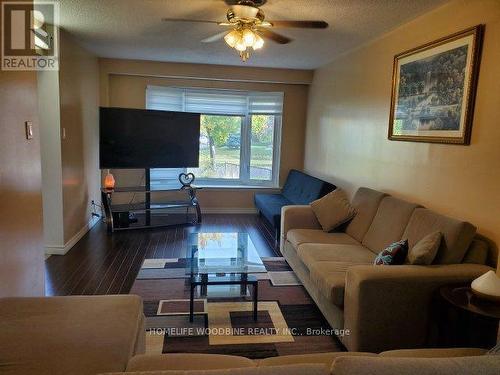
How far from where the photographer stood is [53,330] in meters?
1.66

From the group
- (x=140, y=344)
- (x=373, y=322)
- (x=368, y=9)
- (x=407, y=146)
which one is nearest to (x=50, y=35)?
(x=368, y=9)

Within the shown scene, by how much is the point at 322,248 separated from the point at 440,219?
37.0 inches

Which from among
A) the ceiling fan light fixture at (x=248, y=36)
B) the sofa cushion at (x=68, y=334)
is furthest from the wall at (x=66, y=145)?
the sofa cushion at (x=68, y=334)

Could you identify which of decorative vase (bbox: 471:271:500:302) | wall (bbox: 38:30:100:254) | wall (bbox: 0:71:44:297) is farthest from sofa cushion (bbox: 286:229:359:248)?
wall (bbox: 38:30:100:254)

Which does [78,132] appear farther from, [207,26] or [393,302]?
[393,302]

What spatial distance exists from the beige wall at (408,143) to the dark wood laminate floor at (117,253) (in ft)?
4.87

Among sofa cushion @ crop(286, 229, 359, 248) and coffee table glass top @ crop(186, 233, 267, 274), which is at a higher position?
sofa cushion @ crop(286, 229, 359, 248)

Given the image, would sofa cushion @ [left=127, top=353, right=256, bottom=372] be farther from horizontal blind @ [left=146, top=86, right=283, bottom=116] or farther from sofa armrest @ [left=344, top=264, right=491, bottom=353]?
horizontal blind @ [left=146, top=86, right=283, bottom=116]

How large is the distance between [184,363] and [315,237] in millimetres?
2263

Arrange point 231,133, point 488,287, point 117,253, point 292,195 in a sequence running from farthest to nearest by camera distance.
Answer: point 231,133 < point 292,195 < point 117,253 < point 488,287

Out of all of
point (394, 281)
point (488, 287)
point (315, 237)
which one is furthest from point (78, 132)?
point (488, 287)

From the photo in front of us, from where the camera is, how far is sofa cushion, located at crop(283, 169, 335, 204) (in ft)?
15.2

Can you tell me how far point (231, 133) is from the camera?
20.9 ft

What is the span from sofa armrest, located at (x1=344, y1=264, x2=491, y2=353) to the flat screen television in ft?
12.1
